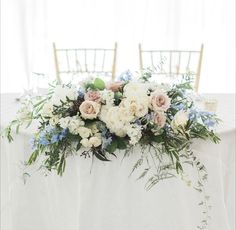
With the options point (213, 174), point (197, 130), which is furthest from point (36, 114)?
point (213, 174)

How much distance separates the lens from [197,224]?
1419 mm

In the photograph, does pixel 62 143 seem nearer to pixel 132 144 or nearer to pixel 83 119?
pixel 83 119

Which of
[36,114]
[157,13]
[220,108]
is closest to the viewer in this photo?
[36,114]

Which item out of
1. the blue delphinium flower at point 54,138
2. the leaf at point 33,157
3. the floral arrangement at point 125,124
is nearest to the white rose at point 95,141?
the floral arrangement at point 125,124

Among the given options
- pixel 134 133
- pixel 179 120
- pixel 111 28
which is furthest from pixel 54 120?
pixel 111 28

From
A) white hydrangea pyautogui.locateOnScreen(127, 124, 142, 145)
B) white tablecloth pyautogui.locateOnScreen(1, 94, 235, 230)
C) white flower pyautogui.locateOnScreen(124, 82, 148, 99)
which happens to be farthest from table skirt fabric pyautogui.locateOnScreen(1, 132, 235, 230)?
white flower pyautogui.locateOnScreen(124, 82, 148, 99)

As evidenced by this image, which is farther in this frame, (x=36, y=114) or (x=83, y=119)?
(x=36, y=114)

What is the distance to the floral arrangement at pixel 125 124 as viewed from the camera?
1.25 metres

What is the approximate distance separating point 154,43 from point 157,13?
0.25 meters

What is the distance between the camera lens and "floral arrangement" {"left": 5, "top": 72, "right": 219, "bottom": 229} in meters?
1.25

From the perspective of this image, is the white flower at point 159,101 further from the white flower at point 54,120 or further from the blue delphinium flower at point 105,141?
the white flower at point 54,120

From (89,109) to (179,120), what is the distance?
0.94ft

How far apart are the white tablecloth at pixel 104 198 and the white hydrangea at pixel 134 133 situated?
0.12 m

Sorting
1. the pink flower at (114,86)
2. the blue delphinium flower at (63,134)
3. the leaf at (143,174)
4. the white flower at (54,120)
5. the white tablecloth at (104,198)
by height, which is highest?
the pink flower at (114,86)
